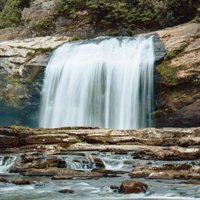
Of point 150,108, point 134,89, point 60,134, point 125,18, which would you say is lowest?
point 60,134

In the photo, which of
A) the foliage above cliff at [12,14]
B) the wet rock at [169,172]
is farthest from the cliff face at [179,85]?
the foliage above cliff at [12,14]

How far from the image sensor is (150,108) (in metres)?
17.5

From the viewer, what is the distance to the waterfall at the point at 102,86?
1738cm

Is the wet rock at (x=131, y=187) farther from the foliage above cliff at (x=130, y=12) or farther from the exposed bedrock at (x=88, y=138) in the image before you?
the foliage above cliff at (x=130, y=12)

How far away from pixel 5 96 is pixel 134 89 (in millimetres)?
10360

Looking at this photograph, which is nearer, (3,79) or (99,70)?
(99,70)

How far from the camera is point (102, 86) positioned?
18234 mm

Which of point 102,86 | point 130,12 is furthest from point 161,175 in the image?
point 130,12

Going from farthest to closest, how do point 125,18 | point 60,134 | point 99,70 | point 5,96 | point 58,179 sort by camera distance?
point 125,18 → point 5,96 → point 99,70 → point 60,134 → point 58,179

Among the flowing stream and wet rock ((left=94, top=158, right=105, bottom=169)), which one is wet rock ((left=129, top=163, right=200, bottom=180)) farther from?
wet rock ((left=94, top=158, right=105, bottom=169))

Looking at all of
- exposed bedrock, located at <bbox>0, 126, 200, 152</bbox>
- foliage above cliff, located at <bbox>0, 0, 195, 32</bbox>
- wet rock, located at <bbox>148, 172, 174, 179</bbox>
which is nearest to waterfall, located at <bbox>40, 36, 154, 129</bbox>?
exposed bedrock, located at <bbox>0, 126, 200, 152</bbox>

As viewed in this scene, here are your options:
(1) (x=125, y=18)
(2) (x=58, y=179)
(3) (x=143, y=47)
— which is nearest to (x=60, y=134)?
(2) (x=58, y=179)

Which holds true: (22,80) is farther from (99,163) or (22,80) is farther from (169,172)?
(169,172)

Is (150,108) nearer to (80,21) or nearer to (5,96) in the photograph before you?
(5,96)
